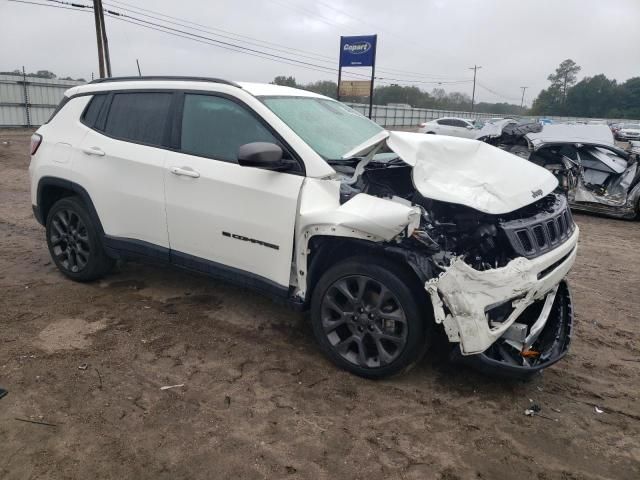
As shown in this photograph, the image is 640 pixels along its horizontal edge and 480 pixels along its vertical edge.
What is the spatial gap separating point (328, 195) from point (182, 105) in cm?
157

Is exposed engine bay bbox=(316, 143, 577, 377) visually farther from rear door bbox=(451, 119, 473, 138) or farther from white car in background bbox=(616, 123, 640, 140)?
white car in background bbox=(616, 123, 640, 140)

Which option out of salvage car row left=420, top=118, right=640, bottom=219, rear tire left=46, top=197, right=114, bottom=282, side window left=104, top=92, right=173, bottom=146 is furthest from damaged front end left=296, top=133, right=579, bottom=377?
salvage car row left=420, top=118, right=640, bottom=219

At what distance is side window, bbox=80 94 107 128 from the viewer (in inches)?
178

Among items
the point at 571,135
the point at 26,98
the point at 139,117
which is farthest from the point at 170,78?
the point at 26,98

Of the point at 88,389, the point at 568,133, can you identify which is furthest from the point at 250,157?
the point at 568,133

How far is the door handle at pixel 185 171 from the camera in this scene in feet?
12.2

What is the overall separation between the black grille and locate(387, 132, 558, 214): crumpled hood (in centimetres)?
12

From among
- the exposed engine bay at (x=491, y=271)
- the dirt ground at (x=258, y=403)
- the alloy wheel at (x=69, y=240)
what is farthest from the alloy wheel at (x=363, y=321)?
the alloy wheel at (x=69, y=240)

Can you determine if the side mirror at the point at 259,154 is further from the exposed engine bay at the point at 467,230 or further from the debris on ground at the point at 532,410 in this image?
the debris on ground at the point at 532,410

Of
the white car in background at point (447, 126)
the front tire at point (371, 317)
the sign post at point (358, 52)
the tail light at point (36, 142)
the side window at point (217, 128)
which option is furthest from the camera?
the white car in background at point (447, 126)

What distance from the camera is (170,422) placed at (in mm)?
2832

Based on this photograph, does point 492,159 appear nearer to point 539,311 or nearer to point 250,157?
point 539,311

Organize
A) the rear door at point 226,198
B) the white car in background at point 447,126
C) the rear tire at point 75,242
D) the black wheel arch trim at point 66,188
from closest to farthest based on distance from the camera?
1. the rear door at point 226,198
2. the black wheel arch trim at point 66,188
3. the rear tire at point 75,242
4. the white car in background at point 447,126

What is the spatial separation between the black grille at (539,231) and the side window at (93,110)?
3.62m
